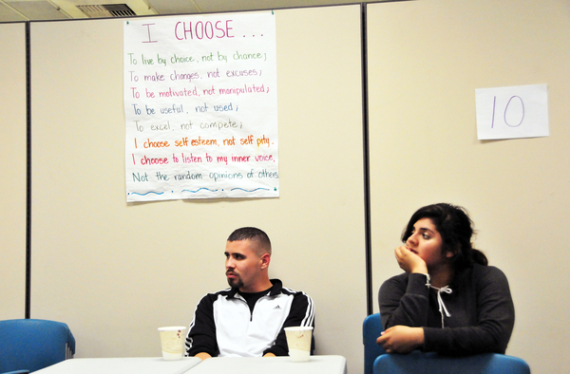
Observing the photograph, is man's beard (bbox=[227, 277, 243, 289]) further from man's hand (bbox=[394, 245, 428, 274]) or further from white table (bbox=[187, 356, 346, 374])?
man's hand (bbox=[394, 245, 428, 274])

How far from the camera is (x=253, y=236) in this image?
231 cm

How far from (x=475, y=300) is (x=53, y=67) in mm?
2196

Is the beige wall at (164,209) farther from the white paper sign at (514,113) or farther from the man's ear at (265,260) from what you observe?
the white paper sign at (514,113)

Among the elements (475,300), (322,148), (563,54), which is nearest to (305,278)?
(322,148)

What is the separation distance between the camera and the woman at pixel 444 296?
1.64 m

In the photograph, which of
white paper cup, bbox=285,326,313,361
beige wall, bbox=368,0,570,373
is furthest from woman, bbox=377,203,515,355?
A: beige wall, bbox=368,0,570,373

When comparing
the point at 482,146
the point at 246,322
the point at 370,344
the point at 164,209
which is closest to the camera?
the point at 370,344

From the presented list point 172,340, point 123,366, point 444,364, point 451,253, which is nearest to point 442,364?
point 444,364

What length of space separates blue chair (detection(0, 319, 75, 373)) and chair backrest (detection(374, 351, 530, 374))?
4.94 ft

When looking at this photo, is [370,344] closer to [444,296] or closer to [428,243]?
[444,296]

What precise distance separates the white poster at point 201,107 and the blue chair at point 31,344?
0.68 m

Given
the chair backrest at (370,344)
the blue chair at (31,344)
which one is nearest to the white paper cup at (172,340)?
the chair backrest at (370,344)

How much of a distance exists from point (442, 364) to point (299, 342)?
0.43 metres

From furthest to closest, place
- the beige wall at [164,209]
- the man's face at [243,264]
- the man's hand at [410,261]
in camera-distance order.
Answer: the beige wall at [164,209] < the man's face at [243,264] < the man's hand at [410,261]
